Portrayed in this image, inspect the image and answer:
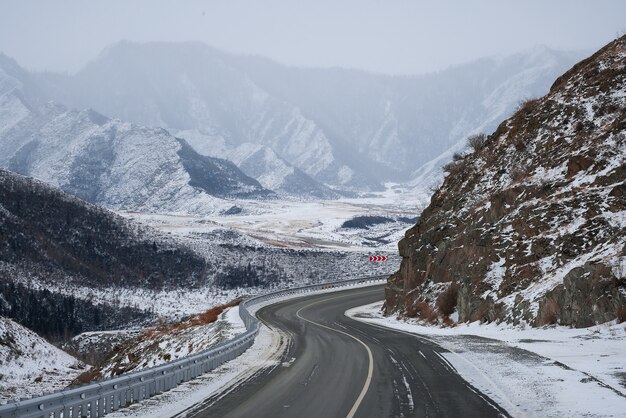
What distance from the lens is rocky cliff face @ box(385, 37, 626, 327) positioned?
24.9m

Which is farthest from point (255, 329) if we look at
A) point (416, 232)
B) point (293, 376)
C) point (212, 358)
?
point (416, 232)

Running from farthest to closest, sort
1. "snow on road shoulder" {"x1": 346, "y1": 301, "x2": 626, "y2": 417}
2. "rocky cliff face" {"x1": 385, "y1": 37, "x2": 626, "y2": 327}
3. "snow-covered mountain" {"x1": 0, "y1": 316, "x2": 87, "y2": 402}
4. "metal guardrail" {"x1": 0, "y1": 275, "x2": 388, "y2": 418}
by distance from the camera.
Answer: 1. "snow-covered mountain" {"x1": 0, "y1": 316, "x2": 87, "y2": 402}
2. "rocky cliff face" {"x1": 385, "y1": 37, "x2": 626, "y2": 327}
3. "snow on road shoulder" {"x1": 346, "y1": 301, "x2": 626, "y2": 417}
4. "metal guardrail" {"x1": 0, "y1": 275, "x2": 388, "y2": 418}

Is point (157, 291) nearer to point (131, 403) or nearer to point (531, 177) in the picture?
point (531, 177)

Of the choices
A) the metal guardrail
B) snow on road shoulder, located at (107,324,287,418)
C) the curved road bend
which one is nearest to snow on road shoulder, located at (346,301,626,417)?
the curved road bend

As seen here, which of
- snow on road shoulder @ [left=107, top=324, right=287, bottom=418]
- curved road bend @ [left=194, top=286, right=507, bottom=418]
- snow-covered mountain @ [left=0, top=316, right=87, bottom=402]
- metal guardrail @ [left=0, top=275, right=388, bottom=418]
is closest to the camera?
metal guardrail @ [left=0, top=275, right=388, bottom=418]

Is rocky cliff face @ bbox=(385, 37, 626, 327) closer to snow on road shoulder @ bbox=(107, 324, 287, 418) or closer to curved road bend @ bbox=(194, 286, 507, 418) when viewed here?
curved road bend @ bbox=(194, 286, 507, 418)

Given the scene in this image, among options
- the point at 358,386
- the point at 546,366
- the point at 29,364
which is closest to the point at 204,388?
the point at 358,386

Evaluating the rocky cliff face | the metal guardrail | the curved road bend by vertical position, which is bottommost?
the curved road bend

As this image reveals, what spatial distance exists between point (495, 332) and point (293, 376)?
12.9 metres

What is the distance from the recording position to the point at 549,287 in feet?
84.5

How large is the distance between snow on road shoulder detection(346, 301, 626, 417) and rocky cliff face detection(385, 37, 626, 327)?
1340mm

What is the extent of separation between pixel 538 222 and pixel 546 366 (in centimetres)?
1479

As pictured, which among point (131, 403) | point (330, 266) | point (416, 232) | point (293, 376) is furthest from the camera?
point (330, 266)

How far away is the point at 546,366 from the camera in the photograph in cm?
1714
